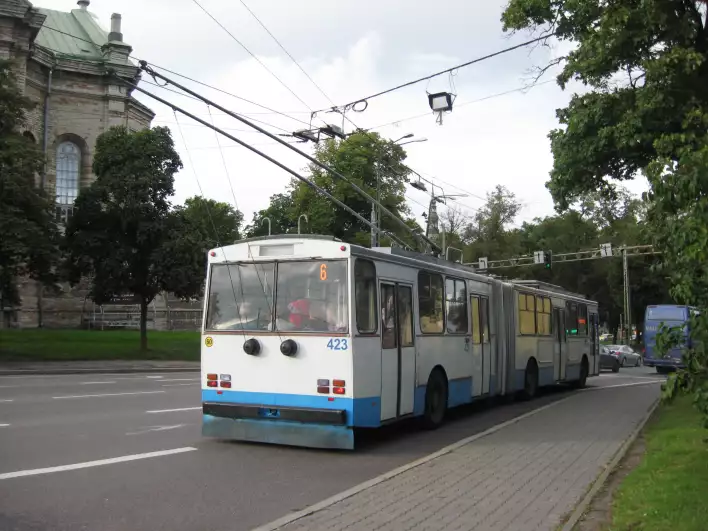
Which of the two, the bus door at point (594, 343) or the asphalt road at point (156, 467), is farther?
the bus door at point (594, 343)

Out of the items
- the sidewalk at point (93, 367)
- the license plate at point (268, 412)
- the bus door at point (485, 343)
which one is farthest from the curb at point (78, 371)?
the license plate at point (268, 412)

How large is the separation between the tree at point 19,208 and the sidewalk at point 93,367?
303 cm

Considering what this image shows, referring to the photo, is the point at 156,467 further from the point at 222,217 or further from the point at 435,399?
the point at 222,217

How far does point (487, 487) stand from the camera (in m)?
7.47

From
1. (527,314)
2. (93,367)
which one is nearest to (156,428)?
(527,314)

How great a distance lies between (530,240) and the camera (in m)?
67.4

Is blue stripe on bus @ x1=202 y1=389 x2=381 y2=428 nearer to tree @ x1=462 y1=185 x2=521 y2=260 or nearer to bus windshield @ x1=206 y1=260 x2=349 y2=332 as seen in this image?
bus windshield @ x1=206 y1=260 x2=349 y2=332

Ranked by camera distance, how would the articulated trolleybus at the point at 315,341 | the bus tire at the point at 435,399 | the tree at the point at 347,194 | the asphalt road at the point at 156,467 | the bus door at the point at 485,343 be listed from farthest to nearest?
the tree at the point at 347,194 → the bus door at the point at 485,343 → the bus tire at the point at 435,399 → the articulated trolleybus at the point at 315,341 → the asphalt road at the point at 156,467

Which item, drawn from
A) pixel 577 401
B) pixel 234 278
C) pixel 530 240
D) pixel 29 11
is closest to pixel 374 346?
pixel 234 278

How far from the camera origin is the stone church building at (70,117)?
46719 mm

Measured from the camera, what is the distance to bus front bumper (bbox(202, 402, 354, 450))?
9328 millimetres

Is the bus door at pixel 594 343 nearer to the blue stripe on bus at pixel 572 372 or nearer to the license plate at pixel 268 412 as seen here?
the blue stripe on bus at pixel 572 372

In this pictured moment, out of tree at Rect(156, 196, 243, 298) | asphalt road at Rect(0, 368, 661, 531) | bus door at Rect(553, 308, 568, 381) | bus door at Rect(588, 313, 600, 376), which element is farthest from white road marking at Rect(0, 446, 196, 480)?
tree at Rect(156, 196, 243, 298)

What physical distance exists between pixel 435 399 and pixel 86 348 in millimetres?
23243
